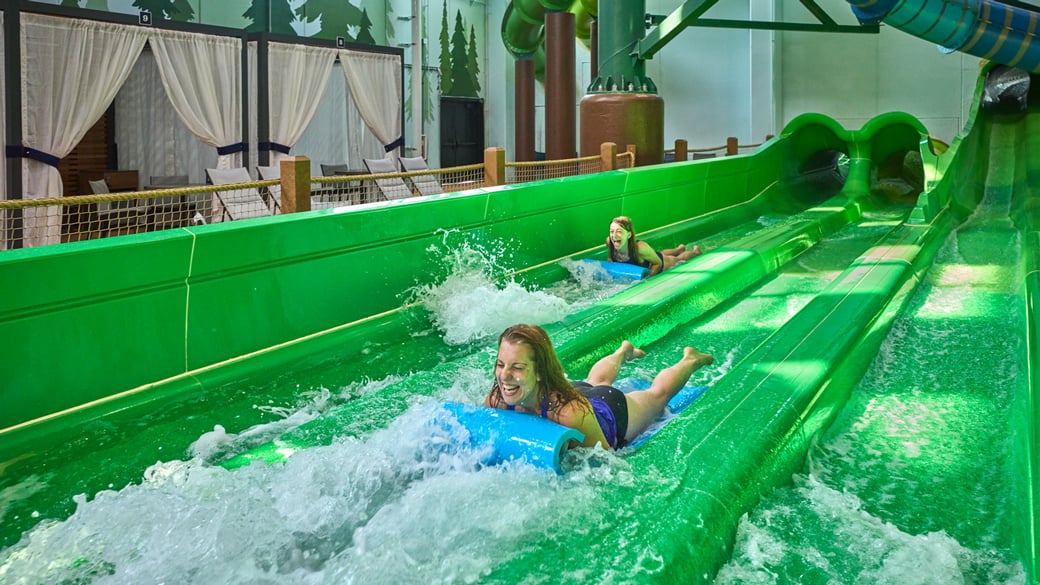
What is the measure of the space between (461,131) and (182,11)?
624cm

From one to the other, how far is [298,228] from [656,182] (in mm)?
4055

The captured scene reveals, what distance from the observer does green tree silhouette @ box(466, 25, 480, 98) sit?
17.4m

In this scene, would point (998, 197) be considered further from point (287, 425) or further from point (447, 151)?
point (447, 151)

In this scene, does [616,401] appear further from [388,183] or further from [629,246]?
[388,183]

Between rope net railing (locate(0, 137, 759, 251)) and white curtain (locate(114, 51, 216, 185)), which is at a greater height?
white curtain (locate(114, 51, 216, 185))

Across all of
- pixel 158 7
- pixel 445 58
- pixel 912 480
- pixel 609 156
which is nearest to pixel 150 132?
pixel 158 7

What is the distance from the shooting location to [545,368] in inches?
107

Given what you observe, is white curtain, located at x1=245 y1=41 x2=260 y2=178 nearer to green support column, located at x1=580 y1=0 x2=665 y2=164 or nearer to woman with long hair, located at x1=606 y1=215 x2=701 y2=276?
green support column, located at x1=580 y1=0 x2=665 y2=164

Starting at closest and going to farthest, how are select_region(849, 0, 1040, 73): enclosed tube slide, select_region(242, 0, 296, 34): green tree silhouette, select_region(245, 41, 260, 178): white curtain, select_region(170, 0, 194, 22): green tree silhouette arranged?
select_region(849, 0, 1040, 73): enclosed tube slide, select_region(245, 41, 260, 178): white curtain, select_region(170, 0, 194, 22): green tree silhouette, select_region(242, 0, 296, 34): green tree silhouette

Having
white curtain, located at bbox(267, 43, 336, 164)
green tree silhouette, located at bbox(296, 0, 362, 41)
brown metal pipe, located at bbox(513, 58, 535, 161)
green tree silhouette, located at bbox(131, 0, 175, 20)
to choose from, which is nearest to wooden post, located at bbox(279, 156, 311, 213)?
white curtain, located at bbox(267, 43, 336, 164)

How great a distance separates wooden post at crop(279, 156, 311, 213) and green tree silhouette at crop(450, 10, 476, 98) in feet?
41.8

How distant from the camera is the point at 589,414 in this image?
9.16 ft

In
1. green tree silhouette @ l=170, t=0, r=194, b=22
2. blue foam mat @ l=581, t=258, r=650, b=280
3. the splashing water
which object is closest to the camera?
the splashing water

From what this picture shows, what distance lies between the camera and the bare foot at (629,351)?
4.07 m
